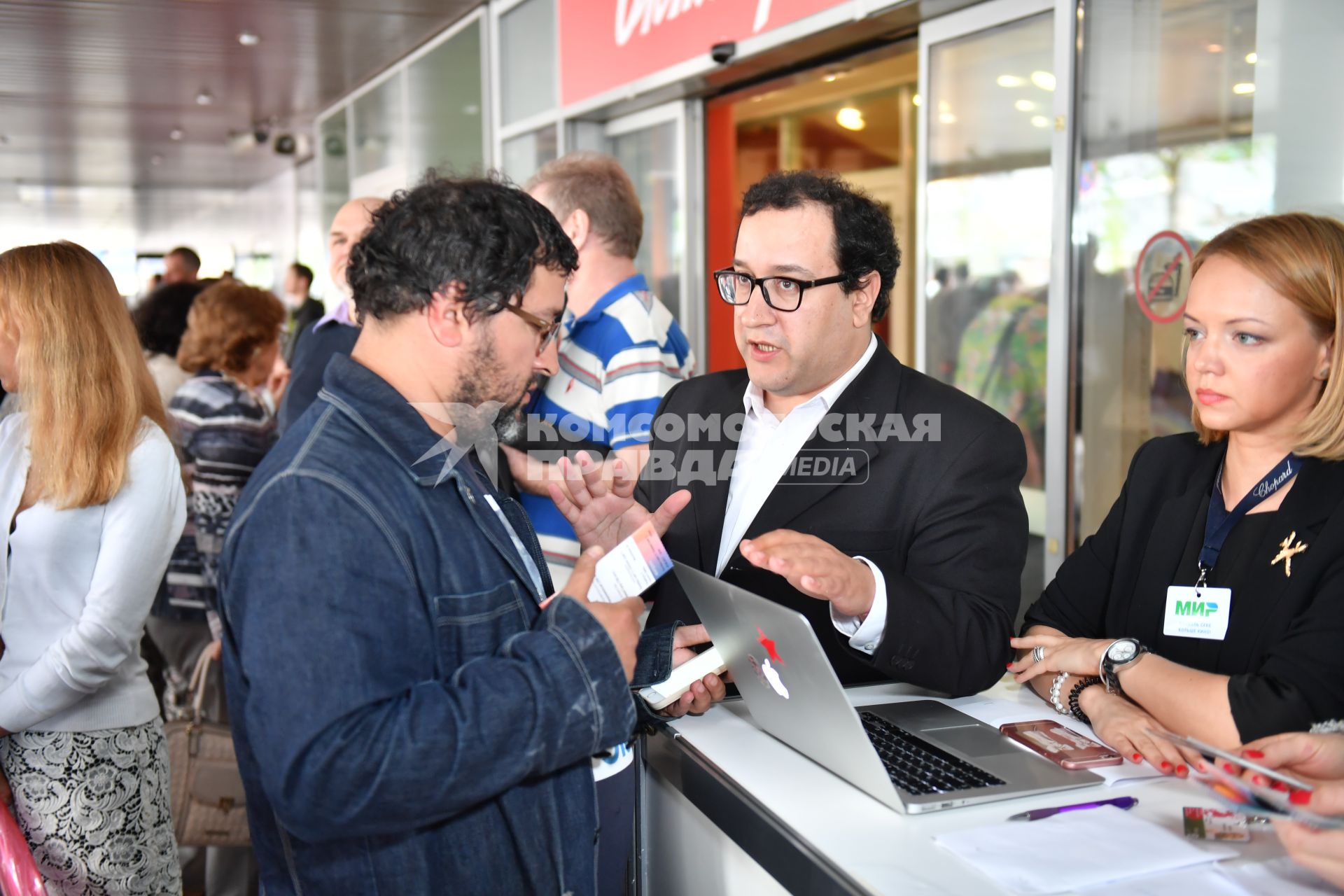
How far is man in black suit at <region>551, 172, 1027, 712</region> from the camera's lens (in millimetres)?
1701

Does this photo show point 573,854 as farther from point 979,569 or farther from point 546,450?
point 546,450

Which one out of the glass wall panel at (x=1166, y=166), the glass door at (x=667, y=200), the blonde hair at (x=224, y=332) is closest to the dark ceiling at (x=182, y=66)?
the glass door at (x=667, y=200)

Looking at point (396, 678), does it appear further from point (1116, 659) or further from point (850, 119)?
point (850, 119)

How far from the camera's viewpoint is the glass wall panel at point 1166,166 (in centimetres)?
257

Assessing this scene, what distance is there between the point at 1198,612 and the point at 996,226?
6.87 feet

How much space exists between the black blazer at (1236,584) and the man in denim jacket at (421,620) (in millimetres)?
892

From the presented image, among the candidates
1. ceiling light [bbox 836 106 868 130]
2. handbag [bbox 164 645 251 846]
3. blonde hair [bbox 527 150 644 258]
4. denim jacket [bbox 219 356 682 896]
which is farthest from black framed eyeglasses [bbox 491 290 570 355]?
ceiling light [bbox 836 106 868 130]

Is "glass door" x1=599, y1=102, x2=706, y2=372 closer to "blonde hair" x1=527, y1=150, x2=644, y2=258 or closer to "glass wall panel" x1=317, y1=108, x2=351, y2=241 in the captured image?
"blonde hair" x1=527, y1=150, x2=644, y2=258

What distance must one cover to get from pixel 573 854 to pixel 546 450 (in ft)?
5.38

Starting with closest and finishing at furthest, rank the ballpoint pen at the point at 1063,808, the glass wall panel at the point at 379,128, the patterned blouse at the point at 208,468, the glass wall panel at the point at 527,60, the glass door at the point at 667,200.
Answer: the ballpoint pen at the point at 1063,808, the patterned blouse at the point at 208,468, the glass door at the point at 667,200, the glass wall panel at the point at 527,60, the glass wall panel at the point at 379,128

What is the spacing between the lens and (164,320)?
14.3ft

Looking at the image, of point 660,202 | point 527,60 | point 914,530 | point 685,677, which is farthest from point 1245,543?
point 527,60

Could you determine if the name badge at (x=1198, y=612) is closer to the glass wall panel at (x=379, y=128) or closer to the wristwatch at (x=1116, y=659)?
the wristwatch at (x=1116, y=659)

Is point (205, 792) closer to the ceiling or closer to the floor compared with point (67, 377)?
closer to the floor
